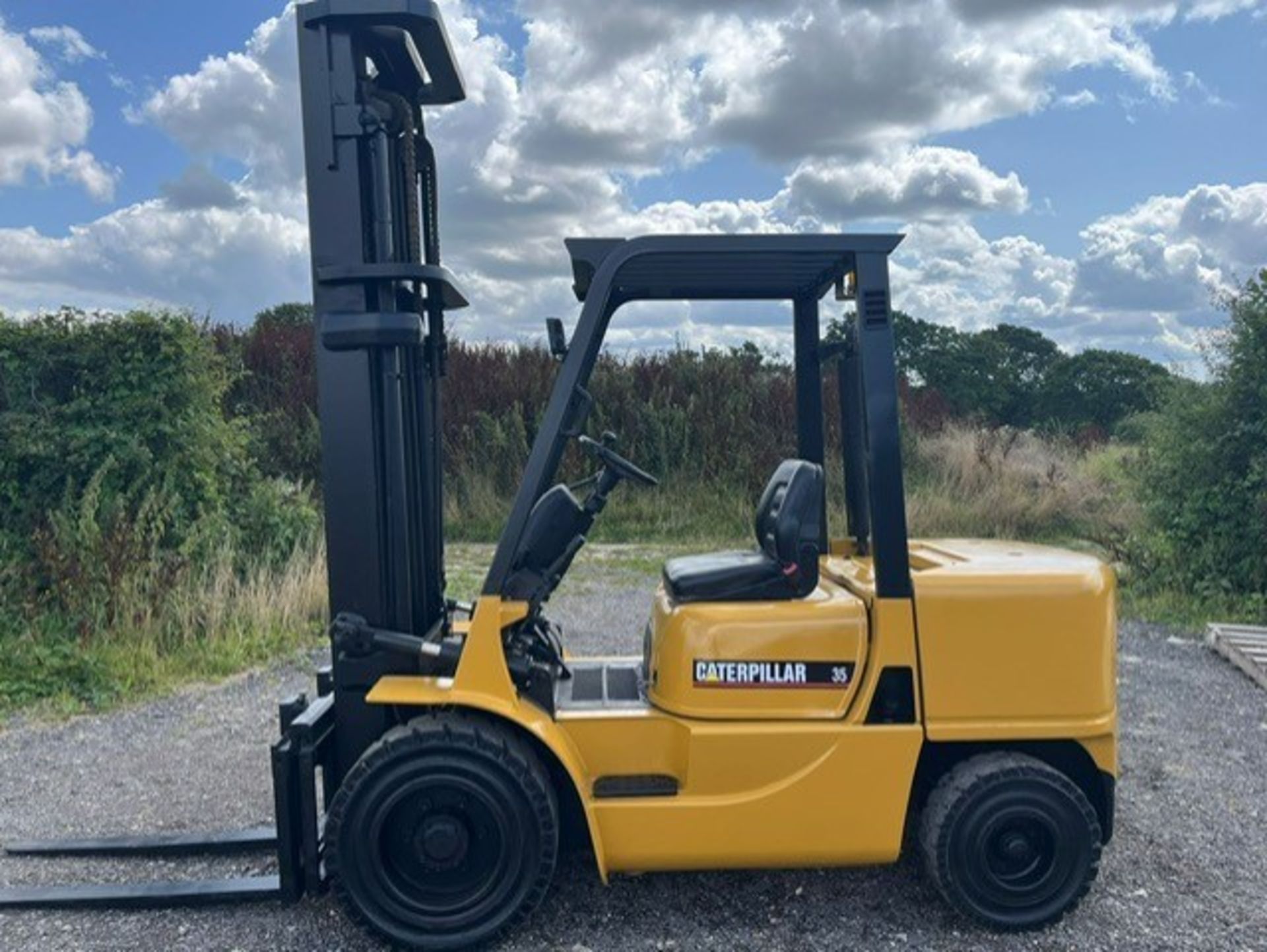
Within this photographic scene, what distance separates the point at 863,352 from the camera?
3635mm

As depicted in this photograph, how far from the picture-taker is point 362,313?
3.70 meters

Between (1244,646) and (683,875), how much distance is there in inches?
225

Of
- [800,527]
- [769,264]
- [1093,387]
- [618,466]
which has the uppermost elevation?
[1093,387]

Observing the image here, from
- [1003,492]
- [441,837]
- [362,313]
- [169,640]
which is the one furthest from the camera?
[1003,492]

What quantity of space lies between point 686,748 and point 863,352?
5.15 ft

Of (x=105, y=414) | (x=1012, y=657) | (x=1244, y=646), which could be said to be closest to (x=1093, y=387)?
(x=1244, y=646)

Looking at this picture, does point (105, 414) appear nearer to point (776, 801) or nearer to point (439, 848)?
point (439, 848)

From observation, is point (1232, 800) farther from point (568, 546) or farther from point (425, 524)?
point (425, 524)

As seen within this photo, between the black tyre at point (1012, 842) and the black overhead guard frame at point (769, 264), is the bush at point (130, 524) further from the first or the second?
the black tyre at point (1012, 842)

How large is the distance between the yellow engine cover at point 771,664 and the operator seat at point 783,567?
119mm

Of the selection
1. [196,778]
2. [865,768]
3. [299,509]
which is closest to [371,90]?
[865,768]

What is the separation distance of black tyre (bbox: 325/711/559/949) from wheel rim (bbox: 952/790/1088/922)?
1.52 metres

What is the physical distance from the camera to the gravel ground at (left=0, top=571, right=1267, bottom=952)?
3633 mm

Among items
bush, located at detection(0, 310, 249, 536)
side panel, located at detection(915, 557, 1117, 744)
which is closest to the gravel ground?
side panel, located at detection(915, 557, 1117, 744)
